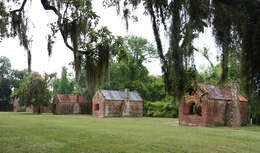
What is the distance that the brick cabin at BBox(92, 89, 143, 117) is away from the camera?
110 ft

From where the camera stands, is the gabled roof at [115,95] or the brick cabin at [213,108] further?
the gabled roof at [115,95]

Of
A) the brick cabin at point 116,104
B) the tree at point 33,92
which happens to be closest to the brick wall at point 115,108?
the brick cabin at point 116,104

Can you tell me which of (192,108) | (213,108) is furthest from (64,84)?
(213,108)

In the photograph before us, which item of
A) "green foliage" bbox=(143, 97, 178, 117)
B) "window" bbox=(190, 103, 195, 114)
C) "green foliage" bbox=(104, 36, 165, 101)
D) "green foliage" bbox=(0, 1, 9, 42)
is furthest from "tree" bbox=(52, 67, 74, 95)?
"green foliage" bbox=(0, 1, 9, 42)

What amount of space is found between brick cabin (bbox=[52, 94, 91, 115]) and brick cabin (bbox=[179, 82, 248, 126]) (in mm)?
28762

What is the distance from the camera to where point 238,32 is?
272 cm

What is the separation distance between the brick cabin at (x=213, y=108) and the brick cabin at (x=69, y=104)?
2876cm

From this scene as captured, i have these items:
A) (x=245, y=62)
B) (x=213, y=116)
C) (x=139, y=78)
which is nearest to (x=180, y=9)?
(x=245, y=62)

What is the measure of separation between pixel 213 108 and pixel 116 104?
18591 mm

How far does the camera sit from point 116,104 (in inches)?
1362

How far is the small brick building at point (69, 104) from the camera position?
4300 centimetres

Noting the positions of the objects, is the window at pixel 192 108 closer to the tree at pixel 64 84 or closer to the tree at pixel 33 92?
the tree at pixel 33 92

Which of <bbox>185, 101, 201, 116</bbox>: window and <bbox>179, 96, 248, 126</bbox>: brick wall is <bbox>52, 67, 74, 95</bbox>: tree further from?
<bbox>179, 96, 248, 126</bbox>: brick wall

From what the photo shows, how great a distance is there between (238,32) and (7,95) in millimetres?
62980
